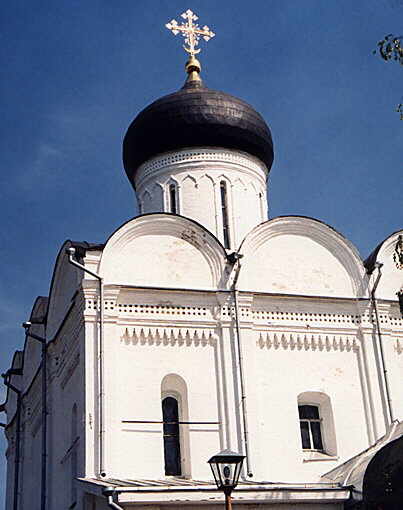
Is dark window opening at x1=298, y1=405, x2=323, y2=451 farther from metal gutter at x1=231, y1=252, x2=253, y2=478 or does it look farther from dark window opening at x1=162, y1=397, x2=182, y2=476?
dark window opening at x1=162, y1=397, x2=182, y2=476

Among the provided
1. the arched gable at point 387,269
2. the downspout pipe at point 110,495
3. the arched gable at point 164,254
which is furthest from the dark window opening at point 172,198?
the downspout pipe at point 110,495

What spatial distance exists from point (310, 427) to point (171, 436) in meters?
1.80

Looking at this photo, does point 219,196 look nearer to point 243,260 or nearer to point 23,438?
point 243,260

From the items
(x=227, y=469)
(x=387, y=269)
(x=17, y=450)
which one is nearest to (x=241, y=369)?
(x=387, y=269)

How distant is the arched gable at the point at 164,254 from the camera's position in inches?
443

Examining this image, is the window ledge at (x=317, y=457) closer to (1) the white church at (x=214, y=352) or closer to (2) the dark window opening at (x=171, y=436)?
(1) the white church at (x=214, y=352)

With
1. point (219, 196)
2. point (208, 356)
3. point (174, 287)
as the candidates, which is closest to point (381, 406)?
point (208, 356)

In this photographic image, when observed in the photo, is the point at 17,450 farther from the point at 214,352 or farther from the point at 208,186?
the point at 208,186

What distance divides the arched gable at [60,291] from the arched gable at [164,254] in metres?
0.72

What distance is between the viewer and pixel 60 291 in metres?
12.5

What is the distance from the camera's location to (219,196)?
13.0 meters

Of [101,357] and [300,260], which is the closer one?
[101,357]

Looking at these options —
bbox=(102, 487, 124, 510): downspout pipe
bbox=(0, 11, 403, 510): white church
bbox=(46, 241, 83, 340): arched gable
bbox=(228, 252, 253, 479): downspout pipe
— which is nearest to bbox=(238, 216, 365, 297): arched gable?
bbox=(0, 11, 403, 510): white church

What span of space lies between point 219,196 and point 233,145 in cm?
86
